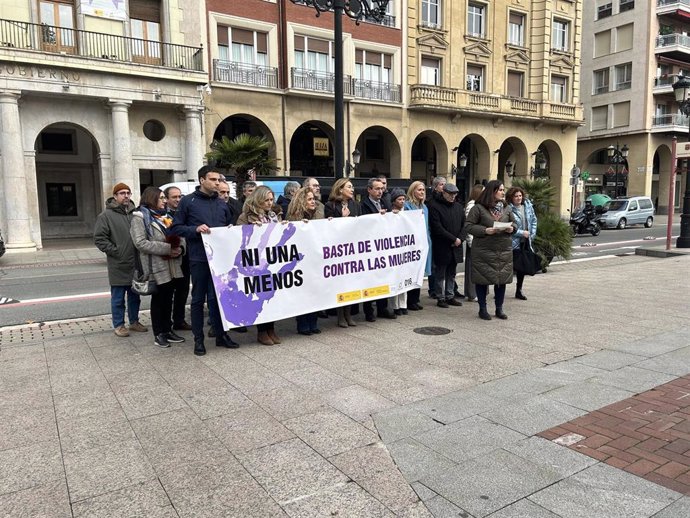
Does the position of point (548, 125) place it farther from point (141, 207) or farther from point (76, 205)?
point (141, 207)

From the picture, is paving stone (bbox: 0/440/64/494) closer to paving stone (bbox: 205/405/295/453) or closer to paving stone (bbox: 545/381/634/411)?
paving stone (bbox: 205/405/295/453)

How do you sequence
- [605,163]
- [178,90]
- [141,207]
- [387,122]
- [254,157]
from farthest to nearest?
[605,163] → [387,122] → [178,90] → [254,157] → [141,207]

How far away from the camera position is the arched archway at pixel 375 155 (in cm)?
3148

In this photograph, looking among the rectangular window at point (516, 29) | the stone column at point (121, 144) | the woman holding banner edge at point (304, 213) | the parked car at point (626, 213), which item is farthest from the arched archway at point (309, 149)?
the woman holding banner edge at point (304, 213)

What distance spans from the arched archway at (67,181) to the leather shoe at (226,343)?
22027 mm

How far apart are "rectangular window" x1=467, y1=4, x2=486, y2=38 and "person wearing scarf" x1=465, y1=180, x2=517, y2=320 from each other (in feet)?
93.7

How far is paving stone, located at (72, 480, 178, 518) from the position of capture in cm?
304

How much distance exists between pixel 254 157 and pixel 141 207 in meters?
14.2

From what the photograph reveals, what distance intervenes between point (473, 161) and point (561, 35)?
10.9 meters

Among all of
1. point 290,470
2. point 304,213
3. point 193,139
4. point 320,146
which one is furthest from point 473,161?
point 290,470

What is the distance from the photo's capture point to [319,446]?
12.5ft

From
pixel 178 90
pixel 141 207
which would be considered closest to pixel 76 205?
pixel 178 90

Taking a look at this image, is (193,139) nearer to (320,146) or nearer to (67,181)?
(67,181)

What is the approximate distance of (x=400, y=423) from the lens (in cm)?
417
